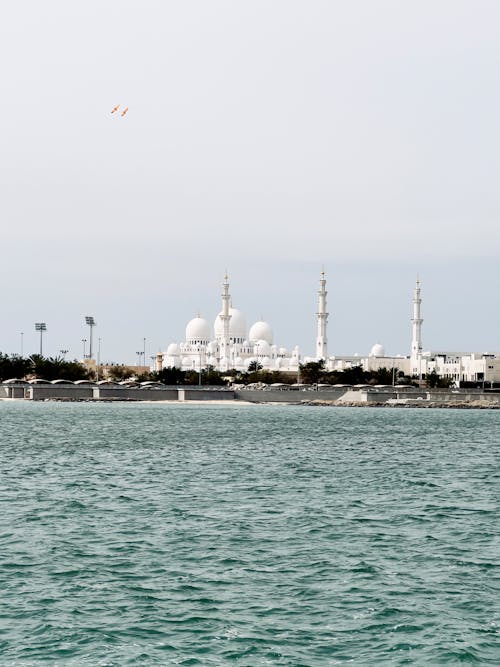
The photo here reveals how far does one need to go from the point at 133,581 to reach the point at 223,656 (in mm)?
5658

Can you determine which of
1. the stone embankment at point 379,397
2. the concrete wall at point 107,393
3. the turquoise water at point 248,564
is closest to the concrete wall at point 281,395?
the stone embankment at point 379,397

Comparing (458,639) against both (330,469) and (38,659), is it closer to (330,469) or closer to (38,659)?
(38,659)

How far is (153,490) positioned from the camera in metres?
40.4

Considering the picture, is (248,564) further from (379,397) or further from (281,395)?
(281,395)

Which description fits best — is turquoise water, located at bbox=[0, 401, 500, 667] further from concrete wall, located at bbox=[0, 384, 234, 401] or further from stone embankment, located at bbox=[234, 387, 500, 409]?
concrete wall, located at bbox=[0, 384, 234, 401]

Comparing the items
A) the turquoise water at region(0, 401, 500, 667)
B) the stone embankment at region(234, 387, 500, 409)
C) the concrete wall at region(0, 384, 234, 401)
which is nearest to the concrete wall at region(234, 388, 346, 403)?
the stone embankment at region(234, 387, 500, 409)

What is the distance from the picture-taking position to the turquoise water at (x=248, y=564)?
1819 cm

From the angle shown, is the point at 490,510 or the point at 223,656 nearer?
the point at 223,656

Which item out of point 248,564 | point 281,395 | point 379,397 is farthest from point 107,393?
point 248,564

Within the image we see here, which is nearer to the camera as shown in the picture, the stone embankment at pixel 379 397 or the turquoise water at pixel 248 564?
the turquoise water at pixel 248 564

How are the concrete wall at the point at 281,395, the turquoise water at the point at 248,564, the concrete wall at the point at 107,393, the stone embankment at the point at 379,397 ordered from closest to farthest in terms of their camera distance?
the turquoise water at the point at 248,564 < the stone embankment at the point at 379,397 < the concrete wall at the point at 281,395 < the concrete wall at the point at 107,393

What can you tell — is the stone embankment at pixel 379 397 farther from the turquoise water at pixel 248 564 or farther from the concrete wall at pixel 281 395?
the turquoise water at pixel 248 564

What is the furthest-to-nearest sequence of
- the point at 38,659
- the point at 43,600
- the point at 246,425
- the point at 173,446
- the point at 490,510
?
the point at 246,425
the point at 173,446
the point at 490,510
the point at 43,600
the point at 38,659

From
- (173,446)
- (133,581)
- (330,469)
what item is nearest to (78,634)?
(133,581)
